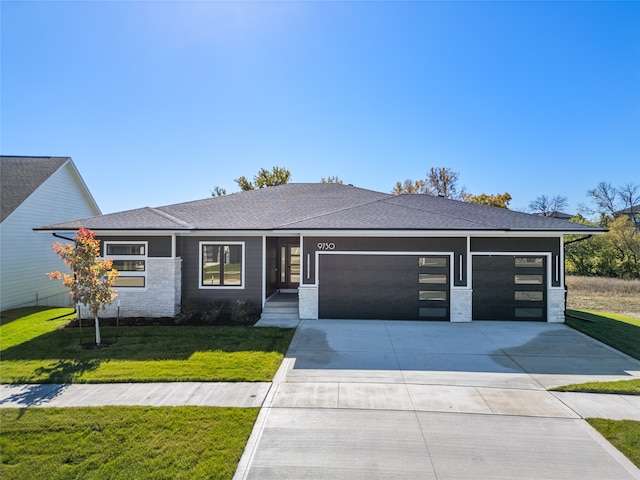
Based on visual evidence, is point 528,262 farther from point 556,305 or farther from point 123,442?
point 123,442

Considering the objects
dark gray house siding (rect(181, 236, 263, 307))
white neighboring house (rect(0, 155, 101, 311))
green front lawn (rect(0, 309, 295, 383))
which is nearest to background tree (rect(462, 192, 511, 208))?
dark gray house siding (rect(181, 236, 263, 307))

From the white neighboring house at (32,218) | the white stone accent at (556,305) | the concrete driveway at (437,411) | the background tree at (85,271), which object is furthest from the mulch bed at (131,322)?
the white stone accent at (556,305)

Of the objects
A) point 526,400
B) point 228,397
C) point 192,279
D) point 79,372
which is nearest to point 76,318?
point 192,279

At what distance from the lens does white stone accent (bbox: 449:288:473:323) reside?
1006 centimetres

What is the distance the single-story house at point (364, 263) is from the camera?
1004 centimetres

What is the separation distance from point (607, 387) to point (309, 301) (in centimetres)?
722

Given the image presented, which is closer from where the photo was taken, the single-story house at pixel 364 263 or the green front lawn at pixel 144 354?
the green front lawn at pixel 144 354

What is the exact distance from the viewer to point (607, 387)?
5598mm

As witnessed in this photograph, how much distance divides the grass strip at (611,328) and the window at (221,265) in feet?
34.5

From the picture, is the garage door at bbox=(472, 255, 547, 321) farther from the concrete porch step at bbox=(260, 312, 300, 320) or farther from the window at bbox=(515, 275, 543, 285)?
the concrete porch step at bbox=(260, 312, 300, 320)

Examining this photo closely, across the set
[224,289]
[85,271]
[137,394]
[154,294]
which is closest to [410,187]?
[224,289]

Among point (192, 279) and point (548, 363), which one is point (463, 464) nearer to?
point (548, 363)

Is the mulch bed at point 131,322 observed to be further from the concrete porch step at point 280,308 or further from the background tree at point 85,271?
the concrete porch step at point 280,308

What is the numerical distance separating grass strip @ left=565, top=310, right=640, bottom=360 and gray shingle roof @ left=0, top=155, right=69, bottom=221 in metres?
21.2
